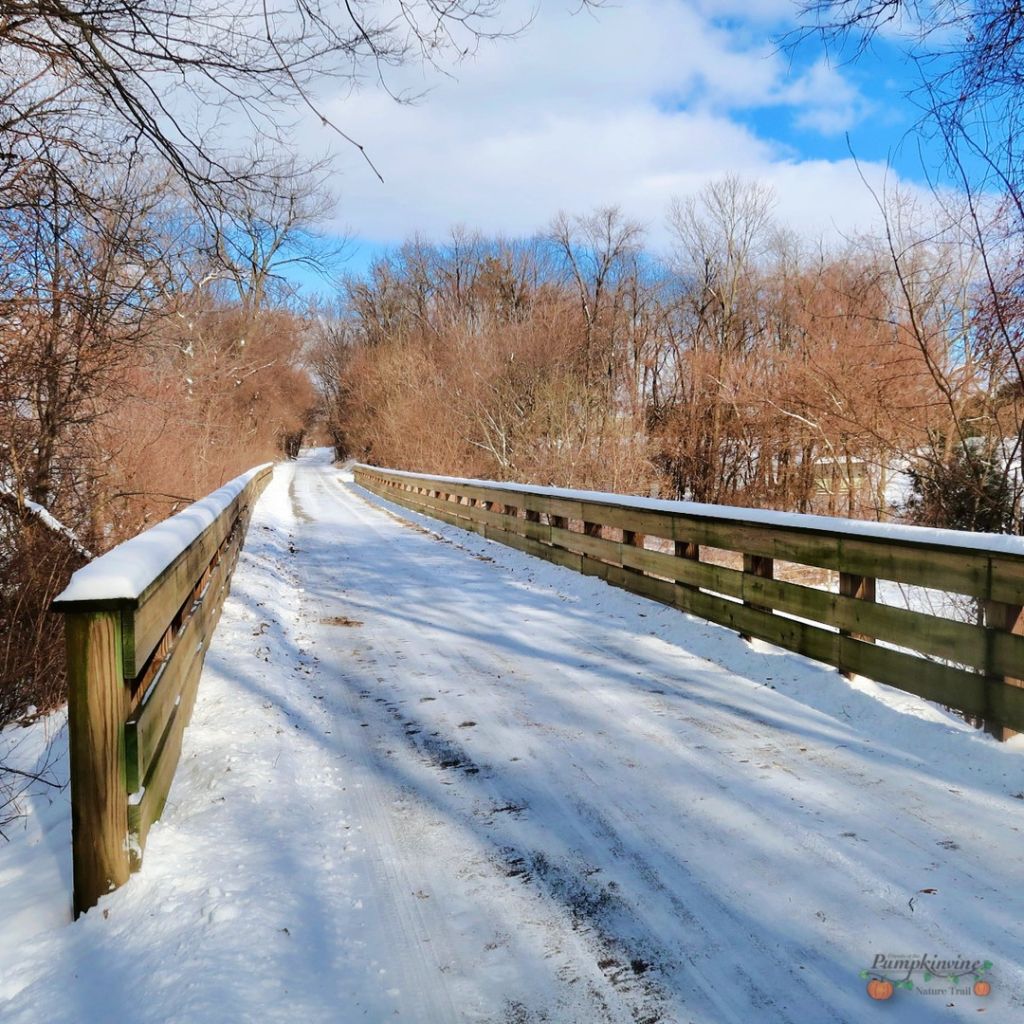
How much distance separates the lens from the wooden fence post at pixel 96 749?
2205 millimetres

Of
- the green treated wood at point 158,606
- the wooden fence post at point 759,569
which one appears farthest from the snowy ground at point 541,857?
the green treated wood at point 158,606

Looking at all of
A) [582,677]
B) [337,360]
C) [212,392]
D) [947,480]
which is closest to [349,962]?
[582,677]

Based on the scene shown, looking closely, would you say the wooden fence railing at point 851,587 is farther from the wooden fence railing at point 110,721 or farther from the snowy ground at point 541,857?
the wooden fence railing at point 110,721

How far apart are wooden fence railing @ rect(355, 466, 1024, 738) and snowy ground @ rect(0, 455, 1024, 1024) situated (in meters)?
0.23

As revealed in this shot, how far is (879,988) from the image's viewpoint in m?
1.95

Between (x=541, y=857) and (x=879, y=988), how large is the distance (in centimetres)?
111

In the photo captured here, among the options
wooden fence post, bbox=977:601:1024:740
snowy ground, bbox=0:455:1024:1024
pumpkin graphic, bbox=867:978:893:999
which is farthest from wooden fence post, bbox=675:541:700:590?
pumpkin graphic, bbox=867:978:893:999

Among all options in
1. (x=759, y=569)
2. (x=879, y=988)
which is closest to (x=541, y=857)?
(x=879, y=988)

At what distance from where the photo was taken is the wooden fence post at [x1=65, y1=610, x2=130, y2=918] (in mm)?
2205

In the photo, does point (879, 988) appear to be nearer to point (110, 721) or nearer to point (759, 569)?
point (110, 721)

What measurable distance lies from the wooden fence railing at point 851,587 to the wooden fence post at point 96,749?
363 centimetres

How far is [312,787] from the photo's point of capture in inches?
124

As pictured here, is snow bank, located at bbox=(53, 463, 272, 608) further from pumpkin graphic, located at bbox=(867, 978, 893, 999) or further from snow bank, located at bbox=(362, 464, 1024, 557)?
Result: snow bank, located at bbox=(362, 464, 1024, 557)

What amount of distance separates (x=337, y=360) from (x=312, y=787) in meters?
63.1
